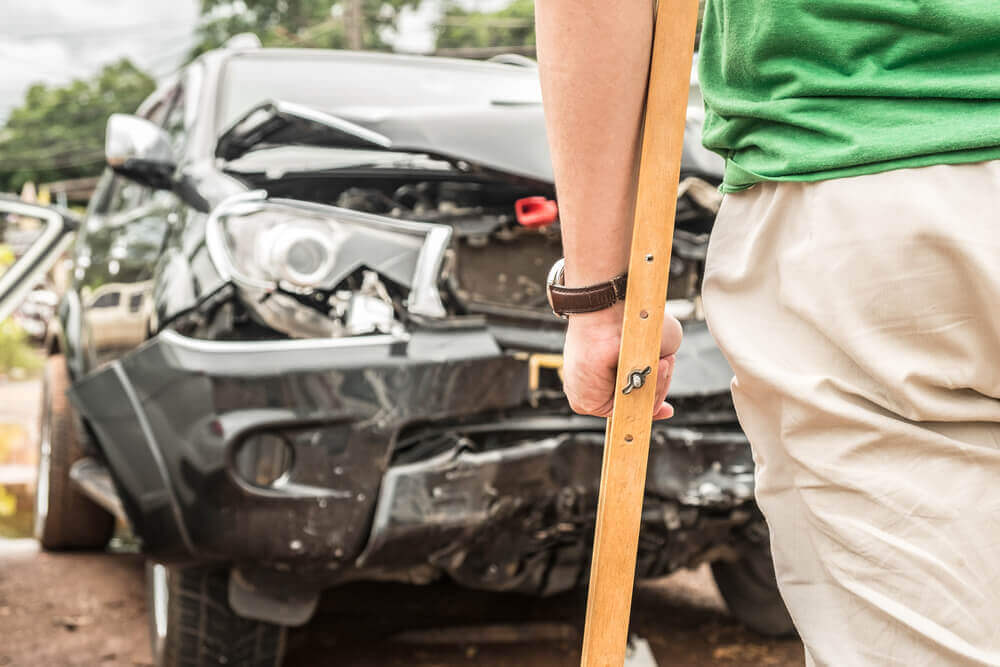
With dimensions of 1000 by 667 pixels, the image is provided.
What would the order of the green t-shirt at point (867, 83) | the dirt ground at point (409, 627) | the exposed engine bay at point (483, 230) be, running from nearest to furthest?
A: the green t-shirt at point (867, 83), the exposed engine bay at point (483, 230), the dirt ground at point (409, 627)

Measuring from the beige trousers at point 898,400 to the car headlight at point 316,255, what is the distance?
1.46 metres

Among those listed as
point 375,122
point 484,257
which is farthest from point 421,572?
point 375,122

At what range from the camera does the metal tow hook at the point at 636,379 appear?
1298 mm

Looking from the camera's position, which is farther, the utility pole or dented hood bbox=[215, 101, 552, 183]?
the utility pole

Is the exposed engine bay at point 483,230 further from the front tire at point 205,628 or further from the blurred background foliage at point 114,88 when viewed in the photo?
the blurred background foliage at point 114,88

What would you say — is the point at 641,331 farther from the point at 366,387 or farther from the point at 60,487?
the point at 60,487

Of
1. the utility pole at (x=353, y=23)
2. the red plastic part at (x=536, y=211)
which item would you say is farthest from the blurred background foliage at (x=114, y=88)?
the red plastic part at (x=536, y=211)

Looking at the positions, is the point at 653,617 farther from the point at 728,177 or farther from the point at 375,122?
the point at 728,177

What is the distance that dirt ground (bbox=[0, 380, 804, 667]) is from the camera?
3.41 metres

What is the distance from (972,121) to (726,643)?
9.51 ft

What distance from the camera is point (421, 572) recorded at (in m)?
2.68

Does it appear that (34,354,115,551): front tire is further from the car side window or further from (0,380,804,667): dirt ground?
the car side window

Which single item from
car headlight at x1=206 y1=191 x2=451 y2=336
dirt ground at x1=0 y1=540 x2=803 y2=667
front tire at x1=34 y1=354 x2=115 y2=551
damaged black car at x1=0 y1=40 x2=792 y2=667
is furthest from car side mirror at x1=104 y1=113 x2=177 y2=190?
dirt ground at x1=0 y1=540 x2=803 y2=667

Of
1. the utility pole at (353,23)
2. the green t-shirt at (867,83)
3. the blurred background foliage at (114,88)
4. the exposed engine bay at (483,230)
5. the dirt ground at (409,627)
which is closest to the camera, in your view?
the green t-shirt at (867,83)
